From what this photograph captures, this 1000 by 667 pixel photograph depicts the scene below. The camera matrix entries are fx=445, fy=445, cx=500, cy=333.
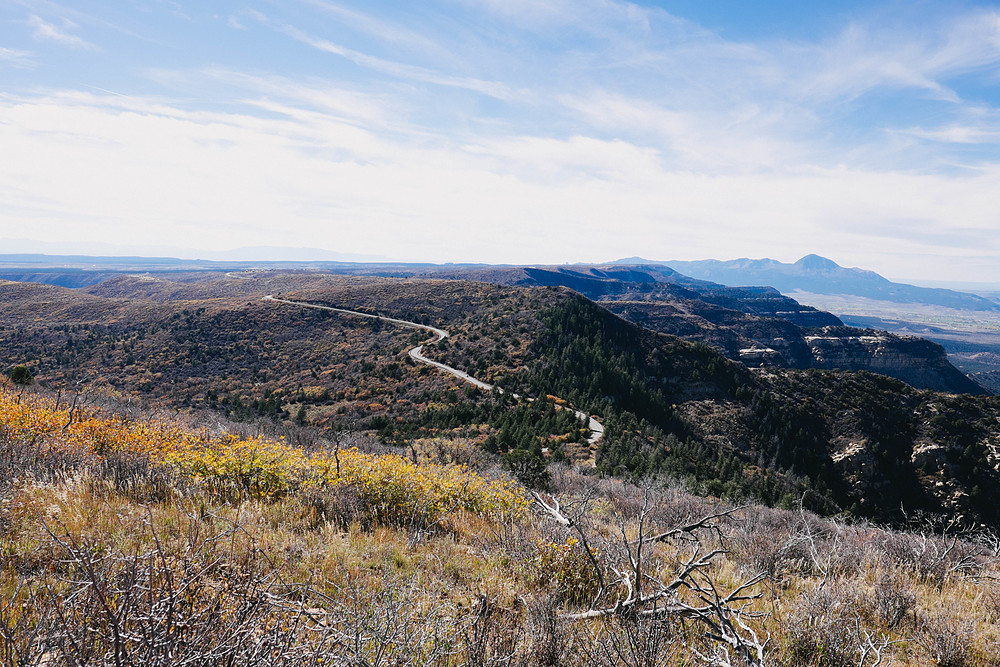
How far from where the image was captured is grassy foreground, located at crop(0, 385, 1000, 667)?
246cm

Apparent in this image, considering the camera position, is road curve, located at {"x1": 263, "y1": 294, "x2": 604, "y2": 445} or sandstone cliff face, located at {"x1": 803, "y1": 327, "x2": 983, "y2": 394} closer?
road curve, located at {"x1": 263, "y1": 294, "x2": 604, "y2": 445}

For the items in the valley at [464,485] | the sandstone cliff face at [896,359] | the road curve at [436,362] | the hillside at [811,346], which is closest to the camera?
the valley at [464,485]

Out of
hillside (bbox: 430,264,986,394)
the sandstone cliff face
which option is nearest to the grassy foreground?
hillside (bbox: 430,264,986,394)

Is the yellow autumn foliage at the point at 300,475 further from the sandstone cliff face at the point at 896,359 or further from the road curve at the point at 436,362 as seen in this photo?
the sandstone cliff face at the point at 896,359

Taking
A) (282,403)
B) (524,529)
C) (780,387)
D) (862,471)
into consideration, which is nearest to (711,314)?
(780,387)

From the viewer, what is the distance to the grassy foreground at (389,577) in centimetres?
246

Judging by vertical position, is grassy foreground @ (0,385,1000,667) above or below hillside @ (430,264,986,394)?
above

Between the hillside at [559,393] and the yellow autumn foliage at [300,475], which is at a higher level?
the yellow autumn foliage at [300,475]

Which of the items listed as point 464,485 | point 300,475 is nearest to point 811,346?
point 464,485

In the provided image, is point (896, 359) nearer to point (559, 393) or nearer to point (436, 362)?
point (559, 393)

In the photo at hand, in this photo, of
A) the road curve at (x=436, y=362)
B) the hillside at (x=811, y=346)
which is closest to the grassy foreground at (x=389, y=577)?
the road curve at (x=436, y=362)

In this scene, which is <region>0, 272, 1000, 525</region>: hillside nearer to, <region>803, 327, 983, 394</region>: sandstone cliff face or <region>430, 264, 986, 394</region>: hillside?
<region>430, 264, 986, 394</region>: hillside

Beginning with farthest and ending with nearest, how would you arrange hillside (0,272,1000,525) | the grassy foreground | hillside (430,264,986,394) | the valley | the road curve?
hillside (430,264,986,394), the road curve, hillside (0,272,1000,525), the valley, the grassy foreground

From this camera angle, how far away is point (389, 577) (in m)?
4.08
